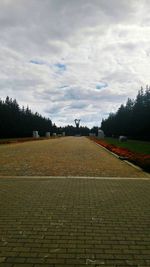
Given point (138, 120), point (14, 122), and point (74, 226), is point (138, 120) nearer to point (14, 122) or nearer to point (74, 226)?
point (14, 122)

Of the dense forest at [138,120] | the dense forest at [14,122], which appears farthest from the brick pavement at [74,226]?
the dense forest at [14,122]

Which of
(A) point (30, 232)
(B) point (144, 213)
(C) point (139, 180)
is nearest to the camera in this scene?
(A) point (30, 232)

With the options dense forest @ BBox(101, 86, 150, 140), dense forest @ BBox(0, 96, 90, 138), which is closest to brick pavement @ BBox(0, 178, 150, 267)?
dense forest @ BBox(101, 86, 150, 140)

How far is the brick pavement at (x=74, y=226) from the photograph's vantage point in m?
3.87

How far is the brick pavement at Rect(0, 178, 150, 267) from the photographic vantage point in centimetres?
387

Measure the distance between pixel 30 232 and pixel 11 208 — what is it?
5.51 ft

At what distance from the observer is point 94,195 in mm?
7715

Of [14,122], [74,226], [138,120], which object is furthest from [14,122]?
[74,226]

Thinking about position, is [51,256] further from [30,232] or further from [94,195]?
[94,195]

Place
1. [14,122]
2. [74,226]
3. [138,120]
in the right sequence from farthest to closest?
[14,122]
[138,120]
[74,226]

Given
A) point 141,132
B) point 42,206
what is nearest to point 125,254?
point 42,206

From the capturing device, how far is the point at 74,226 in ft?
16.8

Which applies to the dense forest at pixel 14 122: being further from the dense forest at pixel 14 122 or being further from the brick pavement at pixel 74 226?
the brick pavement at pixel 74 226

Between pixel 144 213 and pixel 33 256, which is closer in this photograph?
pixel 33 256
